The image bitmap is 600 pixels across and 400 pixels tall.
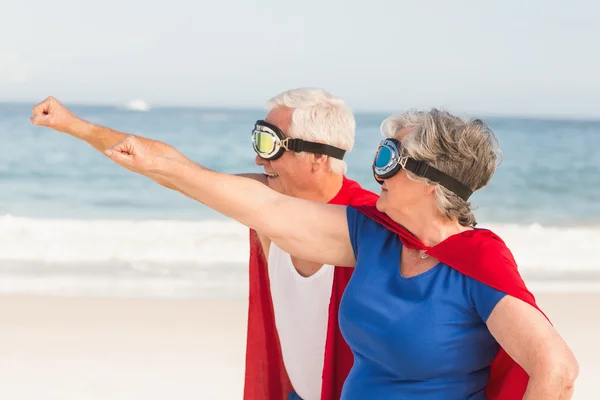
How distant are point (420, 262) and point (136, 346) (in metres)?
4.29

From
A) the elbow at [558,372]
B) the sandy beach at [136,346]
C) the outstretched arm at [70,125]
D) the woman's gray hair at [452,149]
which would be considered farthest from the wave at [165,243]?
the elbow at [558,372]

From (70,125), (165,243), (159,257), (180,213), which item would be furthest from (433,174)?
(180,213)

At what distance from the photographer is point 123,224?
12.6m

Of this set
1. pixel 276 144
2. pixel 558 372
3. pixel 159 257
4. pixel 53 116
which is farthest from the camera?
pixel 159 257

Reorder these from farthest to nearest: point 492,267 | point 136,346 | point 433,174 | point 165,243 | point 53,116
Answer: point 165,243
point 136,346
point 53,116
point 433,174
point 492,267

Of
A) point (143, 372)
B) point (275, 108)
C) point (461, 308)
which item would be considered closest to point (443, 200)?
point (461, 308)

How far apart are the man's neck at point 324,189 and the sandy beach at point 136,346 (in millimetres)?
2635

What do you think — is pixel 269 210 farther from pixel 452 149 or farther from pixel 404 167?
pixel 452 149

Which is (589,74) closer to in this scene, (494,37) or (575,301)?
(494,37)

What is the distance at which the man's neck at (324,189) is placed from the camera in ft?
11.0

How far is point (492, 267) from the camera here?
237cm

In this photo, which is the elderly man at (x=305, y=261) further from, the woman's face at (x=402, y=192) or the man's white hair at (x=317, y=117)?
the woman's face at (x=402, y=192)

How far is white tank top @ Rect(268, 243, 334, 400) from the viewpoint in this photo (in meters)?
3.26

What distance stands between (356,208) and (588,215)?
13.6m
